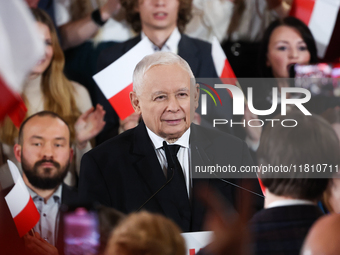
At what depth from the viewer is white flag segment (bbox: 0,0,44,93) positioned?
1.92 m

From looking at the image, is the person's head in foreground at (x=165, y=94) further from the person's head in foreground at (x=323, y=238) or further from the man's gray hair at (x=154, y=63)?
the person's head in foreground at (x=323, y=238)

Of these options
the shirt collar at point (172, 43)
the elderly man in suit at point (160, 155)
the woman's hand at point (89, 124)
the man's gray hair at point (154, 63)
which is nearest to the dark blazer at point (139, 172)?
the elderly man in suit at point (160, 155)

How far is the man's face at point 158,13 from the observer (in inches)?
89.4

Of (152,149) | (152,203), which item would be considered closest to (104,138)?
(152,149)

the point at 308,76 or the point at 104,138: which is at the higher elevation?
the point at 308,76

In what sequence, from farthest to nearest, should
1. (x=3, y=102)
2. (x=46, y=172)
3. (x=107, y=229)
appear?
(x=46, y=172), (x=107, y=229), (x=3, y=102)

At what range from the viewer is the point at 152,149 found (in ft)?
7.03

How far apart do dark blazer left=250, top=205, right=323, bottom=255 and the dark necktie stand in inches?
13.3

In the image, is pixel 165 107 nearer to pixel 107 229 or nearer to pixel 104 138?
pixel 104 138

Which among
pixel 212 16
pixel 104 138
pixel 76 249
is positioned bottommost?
pixel 76 249

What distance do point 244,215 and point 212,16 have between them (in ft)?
3.59

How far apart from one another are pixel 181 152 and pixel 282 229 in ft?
2.05

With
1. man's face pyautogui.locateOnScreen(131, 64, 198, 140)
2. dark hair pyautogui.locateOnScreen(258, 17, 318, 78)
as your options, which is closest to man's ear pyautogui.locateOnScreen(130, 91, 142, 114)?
man's face pyautogui.locateOnScreen(131, 64, 198, 140)

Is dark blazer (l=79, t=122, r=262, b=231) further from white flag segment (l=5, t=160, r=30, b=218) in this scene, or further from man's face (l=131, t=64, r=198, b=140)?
white flag segment (l=5, t=160, r=30, b=218)
